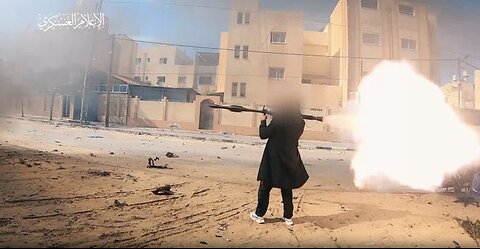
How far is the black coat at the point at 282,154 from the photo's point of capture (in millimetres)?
3408

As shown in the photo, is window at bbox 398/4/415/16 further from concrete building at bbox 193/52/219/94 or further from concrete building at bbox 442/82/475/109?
concrete building at bbox 193/52/219/94

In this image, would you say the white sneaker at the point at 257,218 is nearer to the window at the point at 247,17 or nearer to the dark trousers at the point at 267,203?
the dark trousers at the point at 267,203

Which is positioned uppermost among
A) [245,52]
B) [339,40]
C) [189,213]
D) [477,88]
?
[245,52]

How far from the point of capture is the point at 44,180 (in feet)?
14.9

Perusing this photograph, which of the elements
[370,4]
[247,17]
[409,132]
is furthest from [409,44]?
[247,17]

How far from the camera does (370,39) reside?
256 inches

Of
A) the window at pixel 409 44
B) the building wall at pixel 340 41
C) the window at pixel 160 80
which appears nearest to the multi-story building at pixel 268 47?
the building wall at pixel 340 41

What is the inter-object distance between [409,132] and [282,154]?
3.01 metres

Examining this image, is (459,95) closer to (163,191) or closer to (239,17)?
(239,17)

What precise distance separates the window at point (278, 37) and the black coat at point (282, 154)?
3.82 m

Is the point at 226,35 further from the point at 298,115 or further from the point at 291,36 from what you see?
the point at 298,115

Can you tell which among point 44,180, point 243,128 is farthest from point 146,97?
point 44,180

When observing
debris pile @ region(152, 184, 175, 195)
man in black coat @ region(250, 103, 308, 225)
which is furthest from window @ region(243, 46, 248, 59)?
man in black coat @ region(250, 103, 308, 225)

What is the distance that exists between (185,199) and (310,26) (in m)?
4.27
